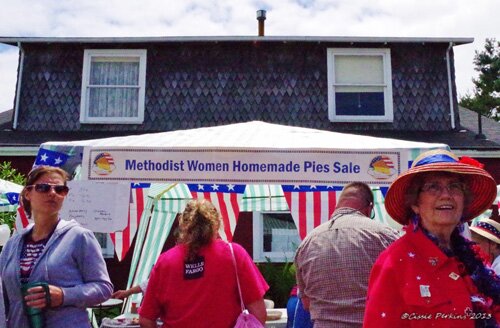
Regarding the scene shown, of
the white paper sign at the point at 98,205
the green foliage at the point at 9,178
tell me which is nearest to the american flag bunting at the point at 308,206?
the white paper sign at the point at 98,205

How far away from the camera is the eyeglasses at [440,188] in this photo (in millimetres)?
2260

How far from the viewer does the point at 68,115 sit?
11.8m

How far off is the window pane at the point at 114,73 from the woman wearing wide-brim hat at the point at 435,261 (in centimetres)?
1047

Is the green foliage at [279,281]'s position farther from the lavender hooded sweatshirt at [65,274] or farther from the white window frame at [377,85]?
the lavender hooded sweatshirt at [65,274]

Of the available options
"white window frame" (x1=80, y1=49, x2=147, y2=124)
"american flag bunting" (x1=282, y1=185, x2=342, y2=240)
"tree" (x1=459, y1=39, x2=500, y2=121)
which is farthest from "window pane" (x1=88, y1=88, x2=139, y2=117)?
"tree" (x1=459, y1=39, x2=500, y2=121)

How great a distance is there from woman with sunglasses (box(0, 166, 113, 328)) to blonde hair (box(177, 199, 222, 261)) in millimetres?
578

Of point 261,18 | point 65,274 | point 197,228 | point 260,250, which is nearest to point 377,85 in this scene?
Result: point 261,18

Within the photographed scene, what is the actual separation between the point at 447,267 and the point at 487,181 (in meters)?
0.51

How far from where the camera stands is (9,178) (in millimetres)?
10531

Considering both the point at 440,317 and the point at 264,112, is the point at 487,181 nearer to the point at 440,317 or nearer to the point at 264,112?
the point at 440,317

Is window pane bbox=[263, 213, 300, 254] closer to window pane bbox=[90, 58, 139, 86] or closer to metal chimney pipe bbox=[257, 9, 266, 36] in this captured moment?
window pane bbox=[90, 58, 139, 86]

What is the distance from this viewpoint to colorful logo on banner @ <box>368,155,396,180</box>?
4.90m

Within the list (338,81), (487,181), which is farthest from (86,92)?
(487,181)

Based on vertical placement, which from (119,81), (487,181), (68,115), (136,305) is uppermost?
(119,81)
